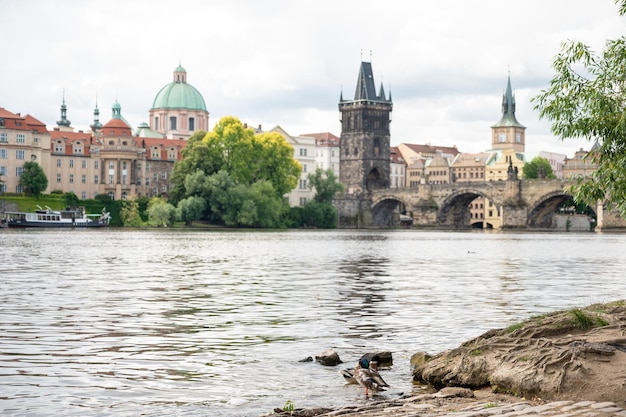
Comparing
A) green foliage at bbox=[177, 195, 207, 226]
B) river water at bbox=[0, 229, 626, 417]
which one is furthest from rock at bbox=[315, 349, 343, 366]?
green foliage at bbox=[177, 195, 207, 226]

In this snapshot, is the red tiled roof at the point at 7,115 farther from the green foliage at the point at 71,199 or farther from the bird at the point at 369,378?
the bird at the point at 369,378

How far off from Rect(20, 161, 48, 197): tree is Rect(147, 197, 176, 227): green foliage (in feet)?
51.8

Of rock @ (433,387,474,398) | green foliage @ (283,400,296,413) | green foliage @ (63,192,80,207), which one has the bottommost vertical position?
green foliage @ (283,400,296,413)

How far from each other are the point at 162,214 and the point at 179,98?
69.6 m

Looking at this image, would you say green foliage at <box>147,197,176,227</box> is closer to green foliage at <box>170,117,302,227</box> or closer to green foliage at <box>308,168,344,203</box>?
green foliage at <box>170,117,302,227</box>

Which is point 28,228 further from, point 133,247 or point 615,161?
point 615,161

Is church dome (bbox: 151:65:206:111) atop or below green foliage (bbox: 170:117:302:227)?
atop

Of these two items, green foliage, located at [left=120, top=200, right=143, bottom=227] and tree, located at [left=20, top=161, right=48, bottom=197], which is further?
tree, located at [left=20, top=161, right=48, bottom=197]

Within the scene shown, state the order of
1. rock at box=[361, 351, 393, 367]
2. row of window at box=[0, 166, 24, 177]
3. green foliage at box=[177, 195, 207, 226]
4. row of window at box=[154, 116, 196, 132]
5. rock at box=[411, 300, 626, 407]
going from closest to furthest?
rock at box=[411, 300, 626, 407] < rock at box=[361, 351, 393, 367] < green foliage at box=[177, 195, 207, 226] < row of window at box=[0, 166, 24, 177] < row of window at box=[154, 116, 196, 132]

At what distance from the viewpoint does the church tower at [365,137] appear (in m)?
166

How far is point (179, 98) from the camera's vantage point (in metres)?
180

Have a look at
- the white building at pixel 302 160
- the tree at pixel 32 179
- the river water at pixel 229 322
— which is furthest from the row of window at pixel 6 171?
the river water at pixel 229 322

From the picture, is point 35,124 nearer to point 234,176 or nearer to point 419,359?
point 234,176

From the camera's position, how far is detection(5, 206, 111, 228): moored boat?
114625 mm
